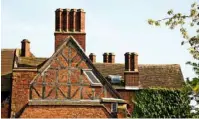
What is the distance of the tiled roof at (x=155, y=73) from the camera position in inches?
1390

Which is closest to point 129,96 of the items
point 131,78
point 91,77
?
point 131,78

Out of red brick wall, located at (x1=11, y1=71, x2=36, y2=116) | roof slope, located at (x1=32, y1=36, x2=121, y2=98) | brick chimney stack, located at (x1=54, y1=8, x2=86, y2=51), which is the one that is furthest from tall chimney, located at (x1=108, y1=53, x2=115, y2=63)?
red brick wall, located at (x1=11, y1=71, x2=36, y2=116)

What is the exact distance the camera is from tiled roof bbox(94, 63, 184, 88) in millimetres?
35297

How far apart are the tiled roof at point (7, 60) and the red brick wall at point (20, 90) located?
24.9 ft

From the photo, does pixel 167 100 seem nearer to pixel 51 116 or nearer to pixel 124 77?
pixel 124 77

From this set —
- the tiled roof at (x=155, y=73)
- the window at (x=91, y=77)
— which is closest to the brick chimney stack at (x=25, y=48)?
the tiled roof at (x=155, y=73)

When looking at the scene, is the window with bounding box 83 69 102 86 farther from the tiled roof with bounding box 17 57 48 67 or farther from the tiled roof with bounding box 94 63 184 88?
the tiled roof with bounding box 94 63 184 88

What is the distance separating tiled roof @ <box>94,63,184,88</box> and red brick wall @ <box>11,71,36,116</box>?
446 inches

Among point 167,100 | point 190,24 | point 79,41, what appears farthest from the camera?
point 167,100

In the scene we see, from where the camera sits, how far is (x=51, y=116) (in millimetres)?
26078

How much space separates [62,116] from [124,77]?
9.84 m

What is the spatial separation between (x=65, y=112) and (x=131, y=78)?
9.53 metres

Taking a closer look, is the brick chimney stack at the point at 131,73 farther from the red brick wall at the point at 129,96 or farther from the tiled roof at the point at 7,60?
the tiled roof at the point at 7,60

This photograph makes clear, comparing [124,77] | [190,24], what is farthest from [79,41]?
[190,24]
